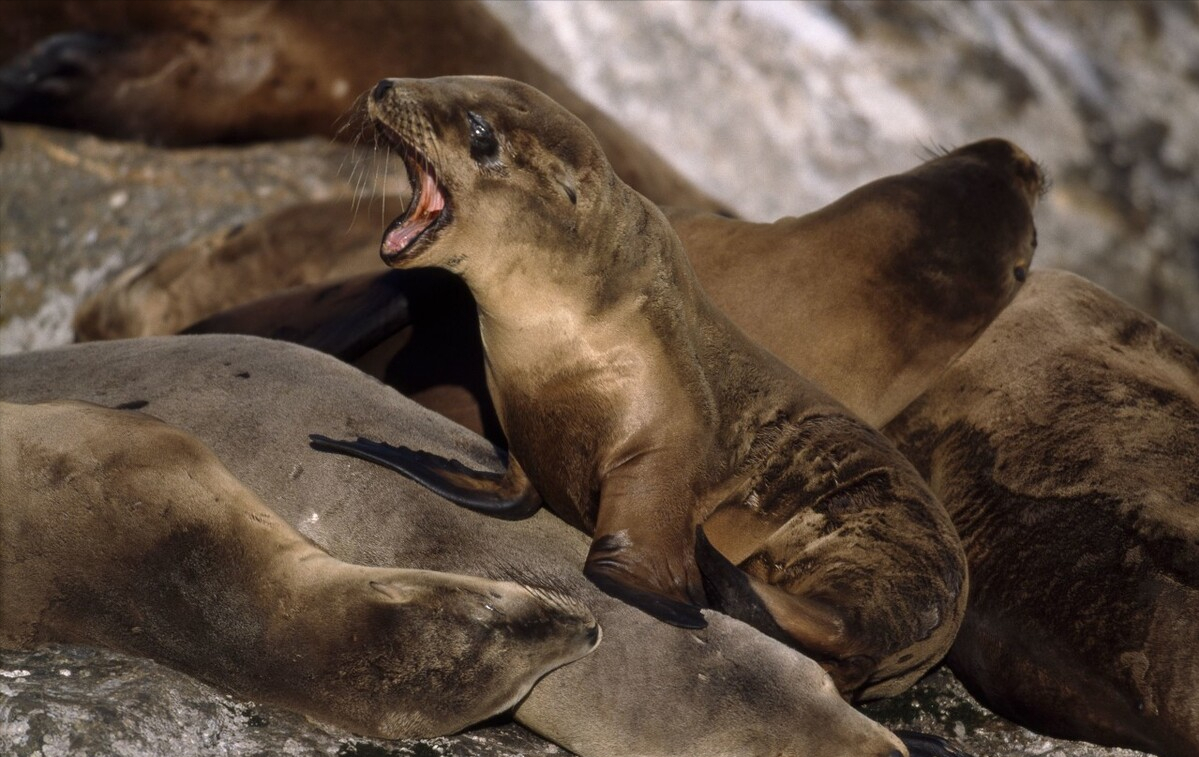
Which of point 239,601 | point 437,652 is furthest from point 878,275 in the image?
point 239,601

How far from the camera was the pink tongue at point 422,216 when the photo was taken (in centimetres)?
321

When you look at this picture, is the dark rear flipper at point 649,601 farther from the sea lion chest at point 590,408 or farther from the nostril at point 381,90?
the nostril at point 381,90

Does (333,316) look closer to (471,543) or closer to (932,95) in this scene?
(471,543)

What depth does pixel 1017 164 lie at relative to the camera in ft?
16.0

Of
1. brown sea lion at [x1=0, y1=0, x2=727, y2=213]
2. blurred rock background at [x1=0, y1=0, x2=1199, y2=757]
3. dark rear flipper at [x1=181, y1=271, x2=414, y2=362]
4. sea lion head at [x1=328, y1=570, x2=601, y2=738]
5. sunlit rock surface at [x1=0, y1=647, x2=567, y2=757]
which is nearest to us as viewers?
sunlit rock surface at [x1=0, y1=647, x2=567, y2=757]

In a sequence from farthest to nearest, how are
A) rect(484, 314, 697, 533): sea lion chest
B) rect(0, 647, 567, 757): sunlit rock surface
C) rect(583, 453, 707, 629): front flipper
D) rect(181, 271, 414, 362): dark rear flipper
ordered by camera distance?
rect(181, 271, 414, 362): dark rear flipper → rect(484, 314, 697, 533): sea lion chest → rect(583, 453, 707, 629): front flipper → rect(0, 647, 567, 757): sunlit rock surface

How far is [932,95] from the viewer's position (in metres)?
9.93

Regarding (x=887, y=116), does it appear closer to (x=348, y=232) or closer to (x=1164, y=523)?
(x=348, y=232)

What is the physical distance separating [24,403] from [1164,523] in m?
2.77

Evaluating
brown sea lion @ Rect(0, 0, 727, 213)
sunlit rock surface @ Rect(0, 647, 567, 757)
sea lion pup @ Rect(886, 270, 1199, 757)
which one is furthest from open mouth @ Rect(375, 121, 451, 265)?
brown sea lion @ Rect(0, 0, 727, 213)

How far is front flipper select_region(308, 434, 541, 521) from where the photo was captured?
3352 mm

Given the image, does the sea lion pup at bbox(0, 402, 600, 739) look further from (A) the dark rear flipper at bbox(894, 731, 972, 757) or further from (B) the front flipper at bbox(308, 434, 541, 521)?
(A) the dark rear flipper at bbox(894, 731, 972, 757)

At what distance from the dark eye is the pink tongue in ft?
0.39

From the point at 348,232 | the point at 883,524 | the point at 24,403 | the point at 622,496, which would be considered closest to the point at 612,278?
the point at 622,496
